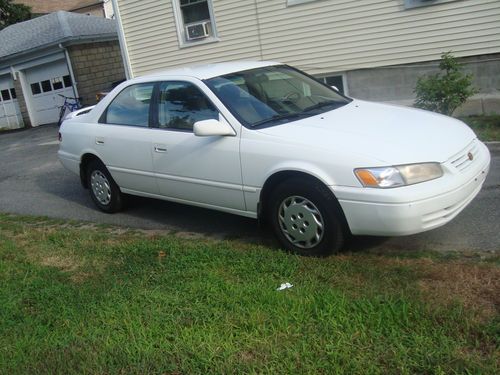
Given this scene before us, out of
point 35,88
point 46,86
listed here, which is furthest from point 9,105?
point 46,86

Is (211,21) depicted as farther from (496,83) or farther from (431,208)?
(431,208)

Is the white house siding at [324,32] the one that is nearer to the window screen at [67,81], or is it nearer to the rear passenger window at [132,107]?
the window screen at [67,81]

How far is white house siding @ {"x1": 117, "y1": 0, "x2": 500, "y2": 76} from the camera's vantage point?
9.84 metres

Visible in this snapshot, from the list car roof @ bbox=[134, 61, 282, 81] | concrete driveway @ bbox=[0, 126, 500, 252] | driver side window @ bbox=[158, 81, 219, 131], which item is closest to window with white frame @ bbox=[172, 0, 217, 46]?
concrete driveway @ bbox=[0, 126, 500, 252]

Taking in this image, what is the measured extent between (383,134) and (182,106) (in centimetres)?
206

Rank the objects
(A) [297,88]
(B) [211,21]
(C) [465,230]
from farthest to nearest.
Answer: (B) [211,21], (A) [297,88], (C) [465,230]

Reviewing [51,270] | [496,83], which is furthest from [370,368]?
[496,83]

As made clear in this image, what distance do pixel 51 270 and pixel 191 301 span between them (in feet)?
5.40

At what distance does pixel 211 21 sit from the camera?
1289 cm

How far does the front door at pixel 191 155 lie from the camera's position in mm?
4848

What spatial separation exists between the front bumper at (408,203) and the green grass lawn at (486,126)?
4.15 meters

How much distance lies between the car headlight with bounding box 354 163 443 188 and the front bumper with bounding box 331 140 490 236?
4 centimetres

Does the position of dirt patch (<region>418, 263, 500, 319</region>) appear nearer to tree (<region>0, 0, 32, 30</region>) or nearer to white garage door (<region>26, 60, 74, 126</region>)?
white garage door (<region>26, 60, 74, 126</region>)

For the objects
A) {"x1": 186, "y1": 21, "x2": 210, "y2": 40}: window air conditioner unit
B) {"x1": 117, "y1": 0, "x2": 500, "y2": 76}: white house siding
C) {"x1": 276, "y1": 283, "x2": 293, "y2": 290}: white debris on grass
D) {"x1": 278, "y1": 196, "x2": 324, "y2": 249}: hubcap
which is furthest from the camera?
{"x1": 186, "y1": 21, "x2": 210, "y2": 40}: window air conditioner unit
